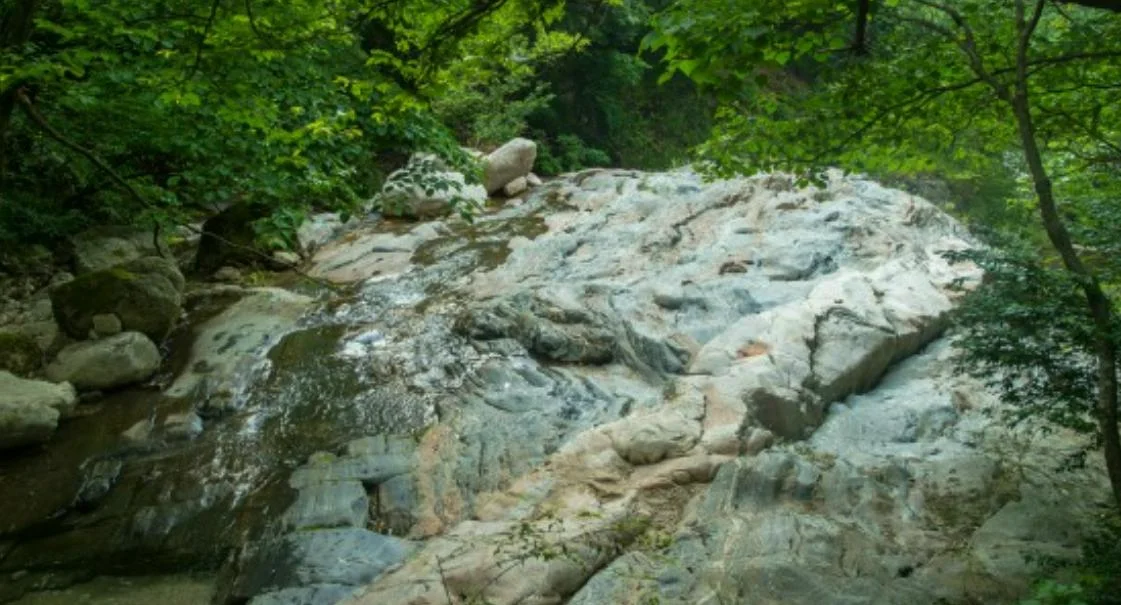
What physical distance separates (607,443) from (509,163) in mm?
12600

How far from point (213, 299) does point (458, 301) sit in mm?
3282

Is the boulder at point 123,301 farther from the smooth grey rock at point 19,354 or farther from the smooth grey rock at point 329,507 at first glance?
the smooth grey rock at point 329,507

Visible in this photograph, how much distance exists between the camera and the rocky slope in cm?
480

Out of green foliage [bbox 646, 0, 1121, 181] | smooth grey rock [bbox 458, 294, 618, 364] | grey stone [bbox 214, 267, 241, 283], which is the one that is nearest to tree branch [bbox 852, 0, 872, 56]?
green foliage [bbox 646, 0, 1121, 181]

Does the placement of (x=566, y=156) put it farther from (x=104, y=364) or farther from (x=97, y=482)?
(x=97, y=482)

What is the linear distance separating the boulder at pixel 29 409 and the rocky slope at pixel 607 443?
0.52 meters

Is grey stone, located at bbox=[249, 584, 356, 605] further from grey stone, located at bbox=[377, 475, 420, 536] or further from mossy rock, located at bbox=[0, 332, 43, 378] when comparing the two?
mossy rock, located at bbox=[0, 332, 43, 378]

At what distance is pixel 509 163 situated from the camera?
59.3 ft

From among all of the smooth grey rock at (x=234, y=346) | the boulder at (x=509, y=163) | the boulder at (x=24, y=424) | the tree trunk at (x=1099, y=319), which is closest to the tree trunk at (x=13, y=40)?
the boulder at (x=24, y=424)

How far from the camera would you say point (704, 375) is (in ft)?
24.7

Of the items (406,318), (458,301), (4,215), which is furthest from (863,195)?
(4,215)

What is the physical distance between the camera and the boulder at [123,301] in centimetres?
863

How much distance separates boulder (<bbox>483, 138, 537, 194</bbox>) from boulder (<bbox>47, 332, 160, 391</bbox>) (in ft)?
33.2

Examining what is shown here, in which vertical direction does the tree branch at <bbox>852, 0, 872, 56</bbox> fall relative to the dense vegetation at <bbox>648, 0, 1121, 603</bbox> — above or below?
above
